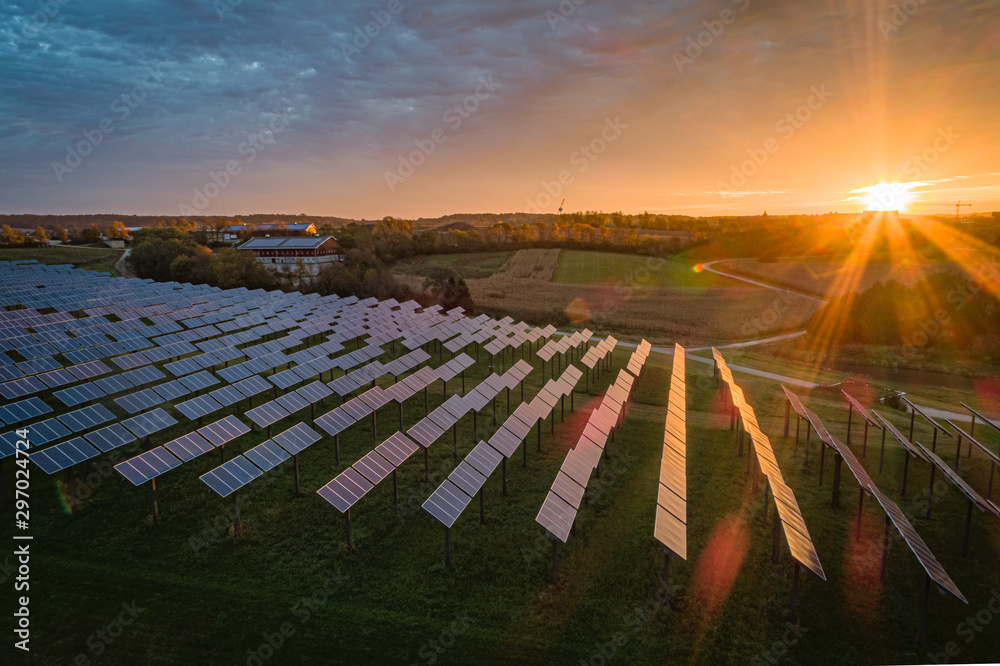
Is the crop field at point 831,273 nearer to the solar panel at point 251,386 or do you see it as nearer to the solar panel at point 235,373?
the solar panel at point 251,386

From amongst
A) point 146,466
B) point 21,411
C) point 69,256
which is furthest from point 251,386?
point 69,256

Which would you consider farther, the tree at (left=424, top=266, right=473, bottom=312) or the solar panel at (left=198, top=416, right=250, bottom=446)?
the tree at (left=424, top=266, right=473, bottom=312)

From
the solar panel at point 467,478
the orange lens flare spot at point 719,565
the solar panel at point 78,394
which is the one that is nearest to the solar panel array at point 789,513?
the orange lens flare spot at point 719,565

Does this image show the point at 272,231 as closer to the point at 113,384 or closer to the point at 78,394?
the point at 113,384

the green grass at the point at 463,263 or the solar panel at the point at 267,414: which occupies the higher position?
the green grass at the point at 463,263

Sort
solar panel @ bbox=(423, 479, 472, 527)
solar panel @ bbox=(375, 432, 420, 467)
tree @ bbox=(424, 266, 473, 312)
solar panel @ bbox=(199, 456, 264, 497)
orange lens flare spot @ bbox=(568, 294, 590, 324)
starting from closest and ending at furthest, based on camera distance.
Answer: solar panel @ bbox=(423, 479, 472, 527) → solar panel @ bbox=(199, 456, 264, 497) → solar panel @ bbox=(375, 432, 420, 467) → orange lens flare spot @ bbox=(568, 294, 590, 324) → tree @ bbox=(424, 266, 473, 312)

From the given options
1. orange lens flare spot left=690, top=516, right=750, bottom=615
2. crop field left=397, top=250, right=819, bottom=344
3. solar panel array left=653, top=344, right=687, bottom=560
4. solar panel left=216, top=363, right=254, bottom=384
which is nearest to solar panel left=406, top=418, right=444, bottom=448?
solar panel array left=653, top=344, right=687, bottom=560

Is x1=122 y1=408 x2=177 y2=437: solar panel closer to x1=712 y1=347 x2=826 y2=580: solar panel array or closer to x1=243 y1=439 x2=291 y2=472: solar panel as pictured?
x1=243 y1=439 x2=291 y2=472: solar panel
